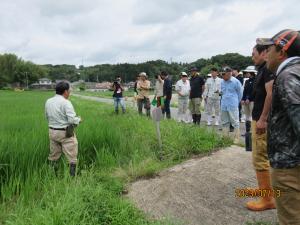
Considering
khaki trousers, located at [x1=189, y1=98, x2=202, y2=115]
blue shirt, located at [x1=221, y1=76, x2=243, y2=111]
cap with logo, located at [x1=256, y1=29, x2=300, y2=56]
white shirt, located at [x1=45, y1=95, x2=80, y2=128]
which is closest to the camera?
cap with logo, located at [x1=256, y1=29, x2=300, y2=56]

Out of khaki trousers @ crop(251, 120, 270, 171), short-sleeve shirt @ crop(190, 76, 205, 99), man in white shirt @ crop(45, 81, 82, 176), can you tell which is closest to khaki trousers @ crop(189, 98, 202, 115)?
short-sleeve shirt @ crop(190, 76, 205, 99)

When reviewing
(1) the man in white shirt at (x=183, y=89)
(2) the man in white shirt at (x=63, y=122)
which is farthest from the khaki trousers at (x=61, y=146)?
(1) the man in white shirt at (x=183, y=89)

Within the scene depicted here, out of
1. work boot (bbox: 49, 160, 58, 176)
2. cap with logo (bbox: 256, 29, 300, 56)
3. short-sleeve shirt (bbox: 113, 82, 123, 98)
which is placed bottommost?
work boot (bbox: 49, 160, 58, 176)

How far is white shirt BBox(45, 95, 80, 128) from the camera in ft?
18.4

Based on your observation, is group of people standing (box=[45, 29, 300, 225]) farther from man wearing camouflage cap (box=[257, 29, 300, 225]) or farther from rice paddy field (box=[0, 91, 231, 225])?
rice paddy field (box=[0, 91, 231, 225])

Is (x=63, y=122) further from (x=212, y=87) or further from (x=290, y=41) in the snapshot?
(x=212, y=87)

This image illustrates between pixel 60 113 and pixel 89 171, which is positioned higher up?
pixel 60 113

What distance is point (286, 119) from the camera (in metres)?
2.52

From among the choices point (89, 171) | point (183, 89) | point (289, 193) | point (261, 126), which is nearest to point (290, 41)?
point (289, 193)

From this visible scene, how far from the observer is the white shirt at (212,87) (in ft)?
34.3

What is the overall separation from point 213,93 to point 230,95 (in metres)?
3.11

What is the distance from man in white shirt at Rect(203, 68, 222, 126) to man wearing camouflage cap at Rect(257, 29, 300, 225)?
25.7 feet

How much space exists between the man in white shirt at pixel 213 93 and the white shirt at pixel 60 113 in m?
5.71

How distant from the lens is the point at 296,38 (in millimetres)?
2512
